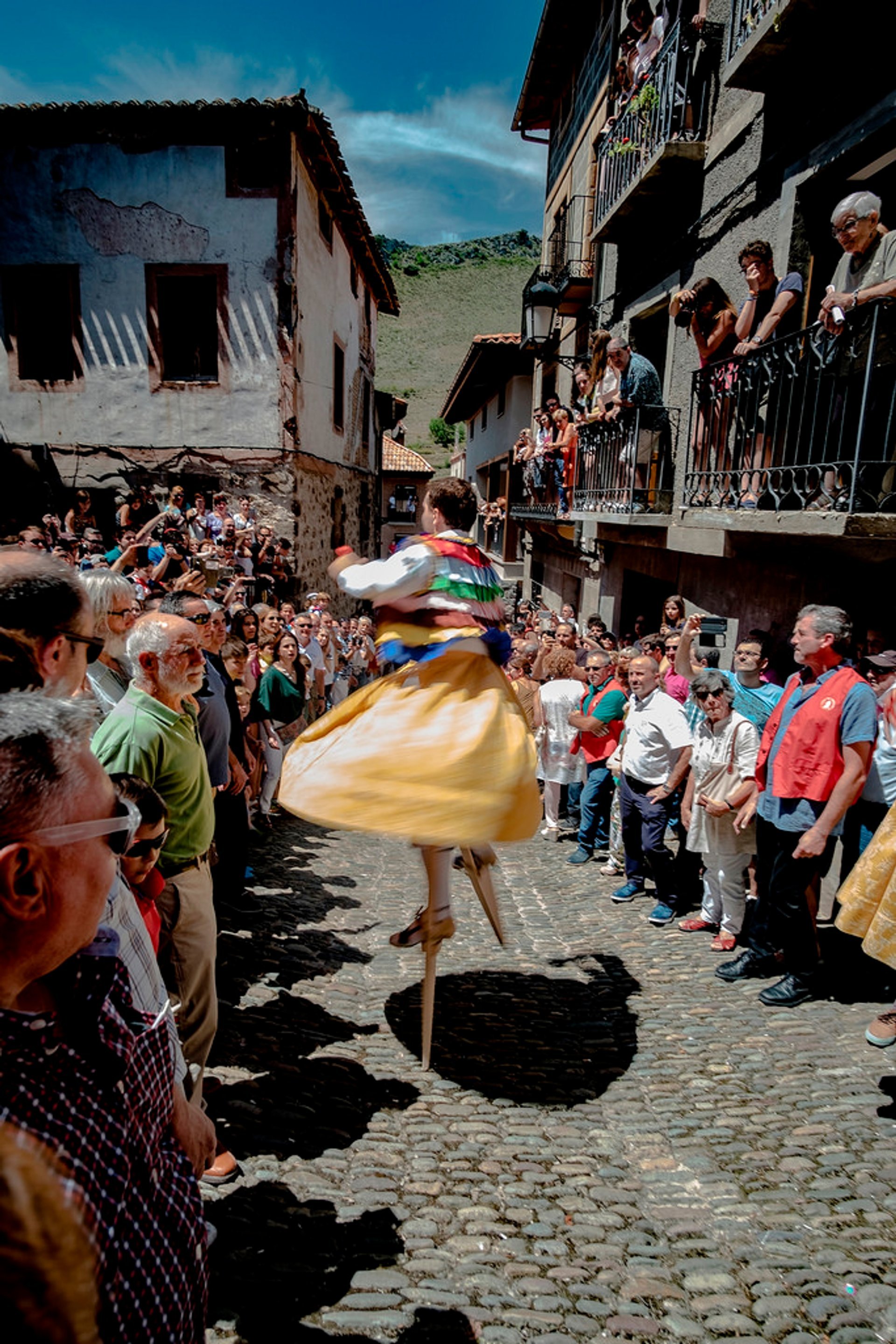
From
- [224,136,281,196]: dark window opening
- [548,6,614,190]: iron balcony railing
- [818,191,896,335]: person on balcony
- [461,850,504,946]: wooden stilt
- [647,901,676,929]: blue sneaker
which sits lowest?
[647,901,676,929]: blue sneaker

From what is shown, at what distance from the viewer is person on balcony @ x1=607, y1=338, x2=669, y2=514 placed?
371 inches

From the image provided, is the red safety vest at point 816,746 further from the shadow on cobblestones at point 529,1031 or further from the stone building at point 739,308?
the shadow on cobblestones at point 529,1031

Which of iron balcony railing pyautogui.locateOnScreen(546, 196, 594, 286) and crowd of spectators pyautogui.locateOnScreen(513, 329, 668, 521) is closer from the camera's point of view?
crowd of spectators pyautogui.locateOnScreen(513, 329, 668, 521)

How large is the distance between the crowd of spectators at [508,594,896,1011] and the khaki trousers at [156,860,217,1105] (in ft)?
5.15

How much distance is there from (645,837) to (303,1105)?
3.31 m

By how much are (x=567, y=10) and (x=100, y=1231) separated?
18.3m

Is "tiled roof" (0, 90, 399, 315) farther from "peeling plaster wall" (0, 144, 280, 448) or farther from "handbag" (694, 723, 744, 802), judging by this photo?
"handbag" (694, 723, 744, 802)

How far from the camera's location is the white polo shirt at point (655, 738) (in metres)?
5.80

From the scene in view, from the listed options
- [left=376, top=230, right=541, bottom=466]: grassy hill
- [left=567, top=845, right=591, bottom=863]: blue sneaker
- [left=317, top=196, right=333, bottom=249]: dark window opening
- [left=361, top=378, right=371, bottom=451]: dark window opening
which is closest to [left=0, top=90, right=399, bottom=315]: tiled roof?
[left=317, top=196, right=333, bottom=249]: dark window opening

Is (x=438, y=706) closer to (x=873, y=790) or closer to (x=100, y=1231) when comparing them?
(x=100, y=1231)

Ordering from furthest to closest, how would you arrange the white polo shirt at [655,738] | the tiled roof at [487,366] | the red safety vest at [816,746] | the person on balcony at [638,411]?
the tiled roof at [487,366], the person on balcony at [638,411], the white polo shirt at [655,738], the red safety vest at [816,746]

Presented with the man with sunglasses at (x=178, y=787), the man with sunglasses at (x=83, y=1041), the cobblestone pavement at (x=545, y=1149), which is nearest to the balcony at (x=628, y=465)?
the cobblestone pavement at (x=545, y=1149)

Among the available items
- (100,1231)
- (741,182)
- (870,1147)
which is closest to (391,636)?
(100,1231)

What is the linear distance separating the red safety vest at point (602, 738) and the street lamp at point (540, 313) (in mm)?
7430
